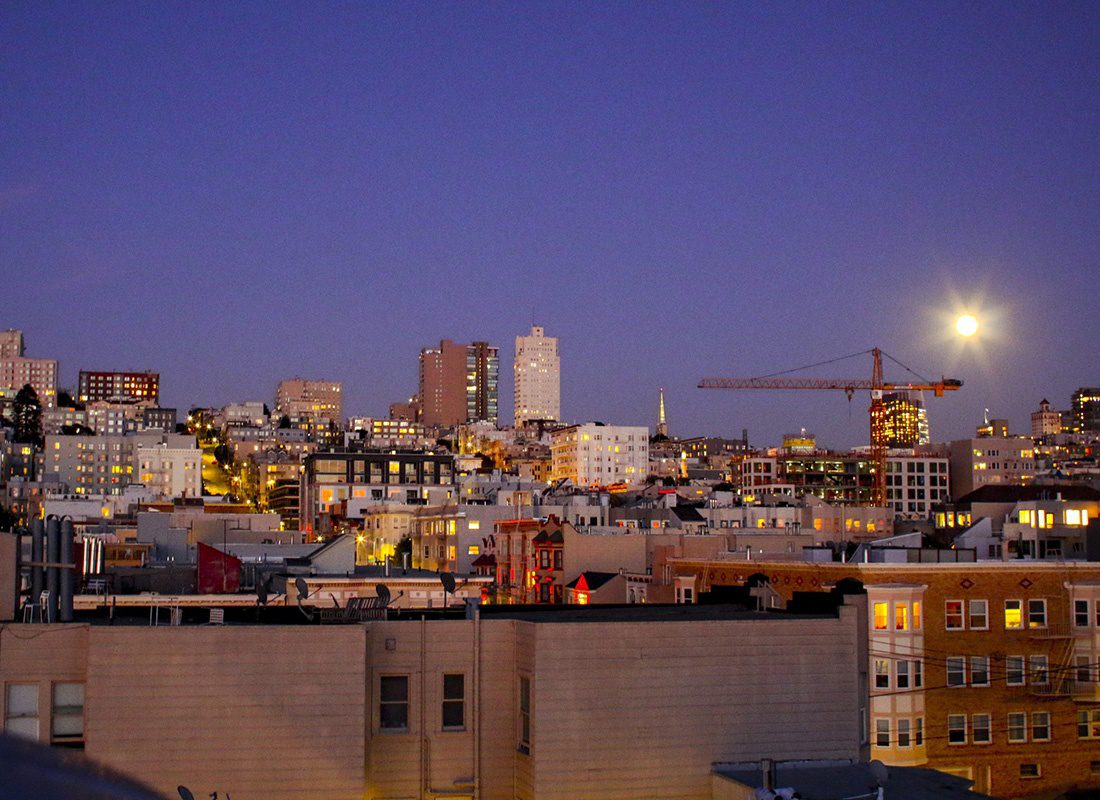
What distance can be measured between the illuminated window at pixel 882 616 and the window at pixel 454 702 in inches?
947

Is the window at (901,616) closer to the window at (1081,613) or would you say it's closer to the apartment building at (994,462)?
the window at (1081,613)

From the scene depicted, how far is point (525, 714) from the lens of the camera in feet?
56.4

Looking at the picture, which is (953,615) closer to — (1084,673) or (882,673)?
(882,673)

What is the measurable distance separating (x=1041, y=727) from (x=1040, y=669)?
186cm

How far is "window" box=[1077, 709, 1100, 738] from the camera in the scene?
3912 cm

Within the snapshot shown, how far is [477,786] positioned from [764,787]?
415cm

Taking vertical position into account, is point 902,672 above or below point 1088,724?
above

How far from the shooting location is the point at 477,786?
56.4 feet

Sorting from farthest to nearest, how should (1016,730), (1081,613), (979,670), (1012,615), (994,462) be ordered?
(994,462), (1081,613), (1012,615), (979,670), (1016,730)

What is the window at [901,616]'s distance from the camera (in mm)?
38500

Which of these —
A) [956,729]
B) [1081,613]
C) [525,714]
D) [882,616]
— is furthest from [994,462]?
[525,714]

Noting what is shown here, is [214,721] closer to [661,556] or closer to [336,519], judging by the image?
[661,556]

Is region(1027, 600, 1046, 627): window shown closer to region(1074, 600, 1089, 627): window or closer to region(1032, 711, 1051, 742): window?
region(1074, 600, 1089, 627): window

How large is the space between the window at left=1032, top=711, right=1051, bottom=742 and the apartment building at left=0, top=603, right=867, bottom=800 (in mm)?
23449
